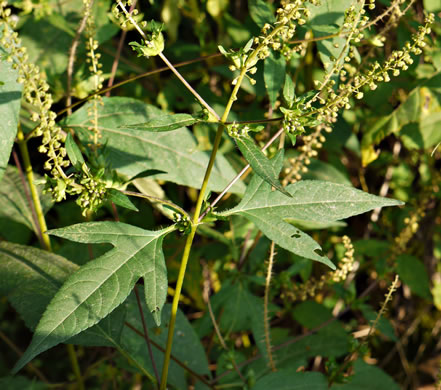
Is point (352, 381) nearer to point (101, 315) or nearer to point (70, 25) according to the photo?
point (101, 315)

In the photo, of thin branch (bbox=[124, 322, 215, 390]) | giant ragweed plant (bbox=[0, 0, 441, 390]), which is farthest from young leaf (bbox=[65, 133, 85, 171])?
thin branch (bbox=[124, 322, 215, 390])

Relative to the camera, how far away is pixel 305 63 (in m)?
2.79

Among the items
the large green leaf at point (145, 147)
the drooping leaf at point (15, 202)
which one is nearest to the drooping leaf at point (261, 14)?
the large green leaf at point (145, 147)

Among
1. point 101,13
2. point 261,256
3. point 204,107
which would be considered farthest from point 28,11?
point 261,256

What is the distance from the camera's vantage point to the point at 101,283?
1331 millimetres

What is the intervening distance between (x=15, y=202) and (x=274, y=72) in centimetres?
131

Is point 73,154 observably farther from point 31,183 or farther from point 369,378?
point 369,378

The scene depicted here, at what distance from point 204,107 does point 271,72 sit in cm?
55

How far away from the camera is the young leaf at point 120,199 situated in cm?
142

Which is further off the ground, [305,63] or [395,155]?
[305,63]

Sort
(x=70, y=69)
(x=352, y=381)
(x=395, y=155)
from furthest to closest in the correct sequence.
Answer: (x=395, y=155) → (x=352, y=381) → (x=70, y=69)

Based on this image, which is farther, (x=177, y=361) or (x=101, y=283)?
(x=177, y=361)

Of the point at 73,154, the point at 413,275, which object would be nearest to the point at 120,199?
the point at 73,154

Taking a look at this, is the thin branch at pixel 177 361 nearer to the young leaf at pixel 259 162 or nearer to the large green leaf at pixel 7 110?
the large green leaf at pixel 7 110
